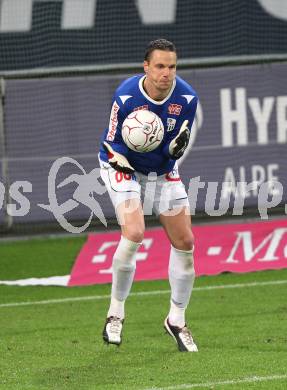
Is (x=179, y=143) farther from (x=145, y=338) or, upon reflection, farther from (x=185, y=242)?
(x=145, y=338)

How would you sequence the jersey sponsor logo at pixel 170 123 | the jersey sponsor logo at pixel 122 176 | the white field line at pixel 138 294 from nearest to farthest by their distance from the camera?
the jersey sponsor logo at pixel 170 123 < the jersey sponsor logo at pixel 122 176 < the white field line at pixel 138 294

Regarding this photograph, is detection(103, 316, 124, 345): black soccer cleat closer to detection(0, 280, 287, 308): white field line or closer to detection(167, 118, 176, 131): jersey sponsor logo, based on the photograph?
detection(167, 118, 176, 131): jersey sponsor logo

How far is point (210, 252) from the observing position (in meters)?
12.5

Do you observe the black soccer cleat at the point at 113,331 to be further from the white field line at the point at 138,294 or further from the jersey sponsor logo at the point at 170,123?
the white field line at the point at 138,294

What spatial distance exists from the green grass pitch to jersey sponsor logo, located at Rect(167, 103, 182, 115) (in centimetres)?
167

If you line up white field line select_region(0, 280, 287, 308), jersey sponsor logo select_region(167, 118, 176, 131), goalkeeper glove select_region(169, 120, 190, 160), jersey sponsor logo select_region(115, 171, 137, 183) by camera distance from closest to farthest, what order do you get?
goalkeeper glove select_region(169, 120, 190, 160)
jersey sponsor logo select_region(167, 118, 176, 131)
jersey sponsor logo select_region(115, 171, 137, 183)
white field line select_region(0, 280, 287, 308)

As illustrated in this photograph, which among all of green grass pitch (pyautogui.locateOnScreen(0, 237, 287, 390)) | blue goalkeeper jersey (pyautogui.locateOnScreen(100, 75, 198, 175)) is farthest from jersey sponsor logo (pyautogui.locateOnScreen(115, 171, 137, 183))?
green grass pitch (pyautogui.locateOnScreen(0, 237, 287, 390))

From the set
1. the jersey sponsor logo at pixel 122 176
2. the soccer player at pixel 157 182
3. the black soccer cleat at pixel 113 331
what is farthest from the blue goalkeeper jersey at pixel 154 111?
the black soccer cleat at pixel 113 331

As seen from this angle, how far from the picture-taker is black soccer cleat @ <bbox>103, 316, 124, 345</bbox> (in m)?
7.68

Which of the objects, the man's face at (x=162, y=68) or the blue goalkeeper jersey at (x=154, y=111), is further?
the blue goalkeeper jersey at (x=154, y=111)

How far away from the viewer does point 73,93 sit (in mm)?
15617

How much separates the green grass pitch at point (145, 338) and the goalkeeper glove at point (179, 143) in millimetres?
1392

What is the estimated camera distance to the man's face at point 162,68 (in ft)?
24.6

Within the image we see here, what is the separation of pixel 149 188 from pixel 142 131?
640 millimetres
